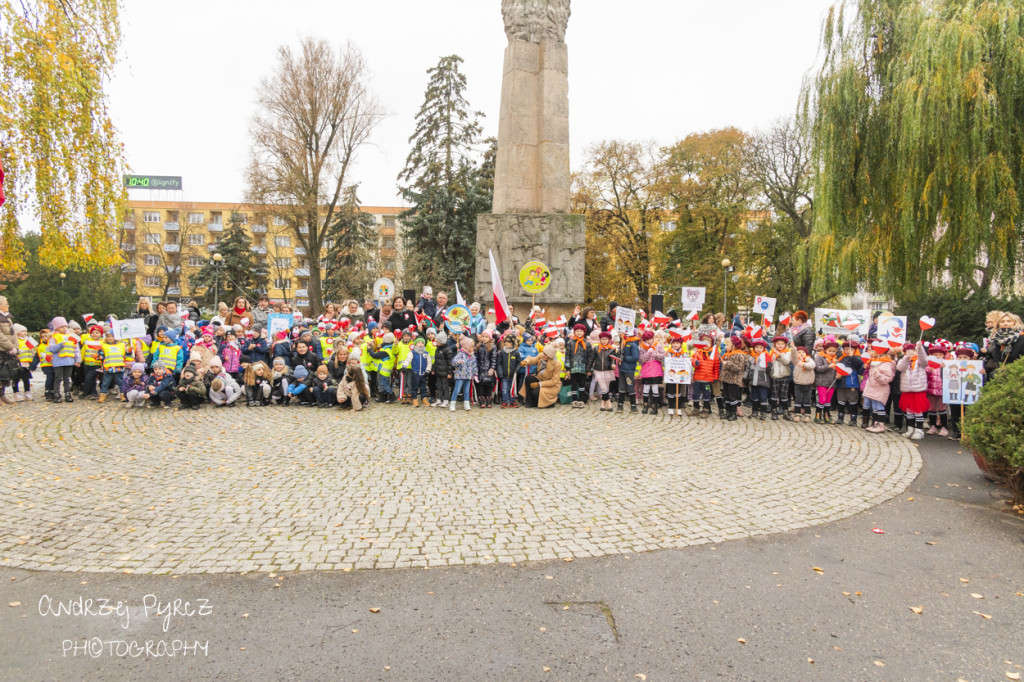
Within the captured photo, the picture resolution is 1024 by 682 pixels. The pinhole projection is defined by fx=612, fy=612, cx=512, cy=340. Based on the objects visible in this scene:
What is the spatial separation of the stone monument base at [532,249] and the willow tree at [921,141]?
20.5ft

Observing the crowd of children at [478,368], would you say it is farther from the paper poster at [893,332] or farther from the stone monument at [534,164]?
the stone monument at [534,164]

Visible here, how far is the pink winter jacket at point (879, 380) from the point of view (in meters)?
9.65

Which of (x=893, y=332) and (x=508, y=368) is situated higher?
(x=893, y=332)

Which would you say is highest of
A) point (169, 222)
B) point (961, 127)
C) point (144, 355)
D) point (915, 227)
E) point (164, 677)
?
point (169, 222)

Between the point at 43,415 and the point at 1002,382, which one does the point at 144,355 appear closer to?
the point at 43,415

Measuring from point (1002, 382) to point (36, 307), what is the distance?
47.7 meters

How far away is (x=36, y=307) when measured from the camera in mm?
38594

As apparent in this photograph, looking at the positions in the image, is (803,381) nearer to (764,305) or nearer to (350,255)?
(764,305)

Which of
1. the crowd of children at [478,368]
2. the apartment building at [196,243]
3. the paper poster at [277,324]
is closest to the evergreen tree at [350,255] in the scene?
the apartment building at [196,243]

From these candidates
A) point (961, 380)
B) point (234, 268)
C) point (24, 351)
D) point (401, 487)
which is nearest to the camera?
point (401, 487)

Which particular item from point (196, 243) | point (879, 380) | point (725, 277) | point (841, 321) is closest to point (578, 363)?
point (879, 380)

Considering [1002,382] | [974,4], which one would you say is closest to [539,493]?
[1002,382]

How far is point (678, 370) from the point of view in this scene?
1095cm

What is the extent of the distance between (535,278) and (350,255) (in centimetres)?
2795
